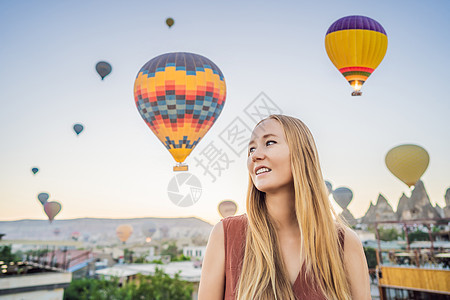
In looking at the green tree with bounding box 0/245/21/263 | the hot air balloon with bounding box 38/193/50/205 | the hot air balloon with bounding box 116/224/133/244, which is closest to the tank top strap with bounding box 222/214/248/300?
the green tree with bounding box 0/245/21/263

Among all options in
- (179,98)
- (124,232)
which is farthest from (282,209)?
(124,232)

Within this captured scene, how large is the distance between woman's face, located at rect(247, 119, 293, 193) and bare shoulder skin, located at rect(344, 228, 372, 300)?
0.35 m

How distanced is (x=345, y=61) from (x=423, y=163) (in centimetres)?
A: 1017

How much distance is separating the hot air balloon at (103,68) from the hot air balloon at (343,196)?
1818cm

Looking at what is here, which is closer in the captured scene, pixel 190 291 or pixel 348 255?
pixel 348 255

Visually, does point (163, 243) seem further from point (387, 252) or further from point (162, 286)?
point (387, 252)

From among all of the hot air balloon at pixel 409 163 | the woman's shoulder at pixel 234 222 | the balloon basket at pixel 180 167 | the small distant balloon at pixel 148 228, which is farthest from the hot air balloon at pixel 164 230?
the woman's shoulder at pixel 234 222

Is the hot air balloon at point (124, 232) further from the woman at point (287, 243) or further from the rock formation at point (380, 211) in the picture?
the woman at point (287, 243)

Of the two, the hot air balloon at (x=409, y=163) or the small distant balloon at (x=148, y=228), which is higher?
the hot air balloon at (x=409, y=163)

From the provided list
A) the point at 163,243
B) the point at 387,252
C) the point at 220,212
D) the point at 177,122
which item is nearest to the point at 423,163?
the point at 387,252

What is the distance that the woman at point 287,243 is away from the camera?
140 centimetres

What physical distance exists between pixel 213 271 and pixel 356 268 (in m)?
0.58

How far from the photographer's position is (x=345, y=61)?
13.0 meters

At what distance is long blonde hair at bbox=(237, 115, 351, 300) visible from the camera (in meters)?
1.38
